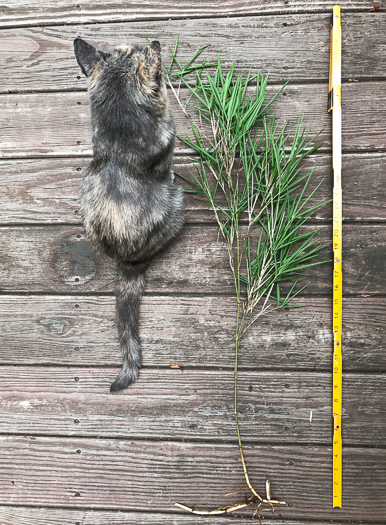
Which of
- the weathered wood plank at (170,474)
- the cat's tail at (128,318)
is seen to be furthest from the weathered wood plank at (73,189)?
the weathered wood plank at (170,474)

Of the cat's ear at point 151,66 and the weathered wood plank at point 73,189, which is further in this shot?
the weathered wood plank at point 73,189

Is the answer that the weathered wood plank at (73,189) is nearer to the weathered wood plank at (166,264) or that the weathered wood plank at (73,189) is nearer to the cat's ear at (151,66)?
the weathered wood plank at (166,264)

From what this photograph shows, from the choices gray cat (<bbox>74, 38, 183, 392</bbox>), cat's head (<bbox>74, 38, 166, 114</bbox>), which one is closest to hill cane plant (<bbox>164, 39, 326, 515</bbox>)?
gray cat (<bbox>74, 38, 183, 392</bbox>)

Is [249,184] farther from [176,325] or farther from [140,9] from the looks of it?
[140,9]

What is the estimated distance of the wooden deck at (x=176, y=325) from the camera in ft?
5.54

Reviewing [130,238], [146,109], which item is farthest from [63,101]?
[130,238]

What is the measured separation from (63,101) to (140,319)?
970 mm

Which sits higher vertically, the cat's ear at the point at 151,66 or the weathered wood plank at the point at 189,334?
the cat's ear at the point at 151,66

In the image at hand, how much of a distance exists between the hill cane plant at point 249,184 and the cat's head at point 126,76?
0.30m

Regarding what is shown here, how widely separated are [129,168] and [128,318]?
1.94ft

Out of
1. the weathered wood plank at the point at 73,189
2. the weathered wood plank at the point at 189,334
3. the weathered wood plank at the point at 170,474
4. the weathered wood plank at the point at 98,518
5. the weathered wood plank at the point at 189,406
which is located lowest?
the weathered wood plank at the point at 98,518

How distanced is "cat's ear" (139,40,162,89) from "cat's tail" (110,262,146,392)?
2.23 feet

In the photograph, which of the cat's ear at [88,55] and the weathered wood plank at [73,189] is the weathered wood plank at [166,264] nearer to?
the weathered wood plank at [73,189]

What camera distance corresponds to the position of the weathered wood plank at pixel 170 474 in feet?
5.45
